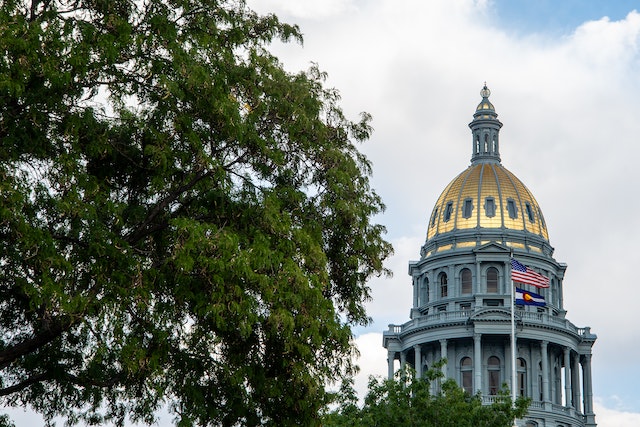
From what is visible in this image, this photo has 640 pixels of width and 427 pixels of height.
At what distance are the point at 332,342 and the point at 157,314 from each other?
14.0ft

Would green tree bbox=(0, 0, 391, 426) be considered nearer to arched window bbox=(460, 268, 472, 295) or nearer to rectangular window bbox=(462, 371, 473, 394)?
rectangular window bbox=(462, 371, 473, 394)

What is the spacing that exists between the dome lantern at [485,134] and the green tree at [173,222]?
314ft

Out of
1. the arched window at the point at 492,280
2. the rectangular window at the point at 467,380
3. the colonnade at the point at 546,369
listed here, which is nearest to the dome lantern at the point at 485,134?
the arched window at the point at 492,280

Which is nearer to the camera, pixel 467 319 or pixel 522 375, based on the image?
pixel 467 319

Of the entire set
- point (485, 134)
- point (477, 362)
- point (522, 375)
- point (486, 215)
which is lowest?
point (522, 375)

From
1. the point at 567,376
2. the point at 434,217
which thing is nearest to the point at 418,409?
the point at 567,376

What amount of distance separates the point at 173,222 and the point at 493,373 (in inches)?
3566

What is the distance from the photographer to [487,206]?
404 feet

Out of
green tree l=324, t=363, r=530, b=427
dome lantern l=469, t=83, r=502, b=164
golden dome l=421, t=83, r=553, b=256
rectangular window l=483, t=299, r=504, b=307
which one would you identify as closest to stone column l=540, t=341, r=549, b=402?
rectangular window l=483, t=299, r=504, b=307

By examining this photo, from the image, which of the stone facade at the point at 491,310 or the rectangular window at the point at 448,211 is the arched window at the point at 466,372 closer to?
the stone facade at the point at 491,310

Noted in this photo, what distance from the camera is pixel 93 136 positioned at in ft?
99.1

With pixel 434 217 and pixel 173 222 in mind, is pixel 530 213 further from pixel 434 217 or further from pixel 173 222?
pixel 173 222

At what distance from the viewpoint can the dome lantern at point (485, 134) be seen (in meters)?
130

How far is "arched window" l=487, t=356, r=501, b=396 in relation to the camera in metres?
116
